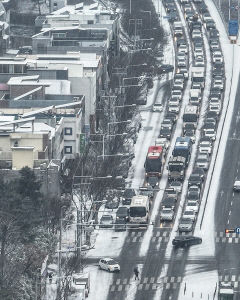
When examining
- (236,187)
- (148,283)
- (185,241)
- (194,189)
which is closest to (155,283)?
(148,283)

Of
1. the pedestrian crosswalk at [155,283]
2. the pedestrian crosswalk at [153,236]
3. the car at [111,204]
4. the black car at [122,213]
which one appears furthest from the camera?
the car at [111,204]

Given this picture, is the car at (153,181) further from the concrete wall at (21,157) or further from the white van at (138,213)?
the concrete wall at (21,157)

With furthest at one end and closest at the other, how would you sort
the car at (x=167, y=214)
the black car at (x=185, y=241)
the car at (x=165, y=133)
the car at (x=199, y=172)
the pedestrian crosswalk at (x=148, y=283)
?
the car at (x=165, y=133) < the car at (x=199, y=172) < the car at (x=167, y=214) < the black car at (x=185, y=241) < the pedestrian crosswalk at (x=148, y=283)

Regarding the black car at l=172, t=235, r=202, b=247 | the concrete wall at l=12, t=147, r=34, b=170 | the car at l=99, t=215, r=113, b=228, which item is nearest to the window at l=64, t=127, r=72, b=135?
the concrete wall at l=12, t=147, r=34, b=170

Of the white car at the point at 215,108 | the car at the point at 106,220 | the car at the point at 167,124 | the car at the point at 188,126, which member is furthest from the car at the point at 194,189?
the white car at the point at 215,108

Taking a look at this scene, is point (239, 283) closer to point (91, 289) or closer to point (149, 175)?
point (91, 289)

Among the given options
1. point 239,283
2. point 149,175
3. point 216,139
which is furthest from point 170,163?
point 239,283
